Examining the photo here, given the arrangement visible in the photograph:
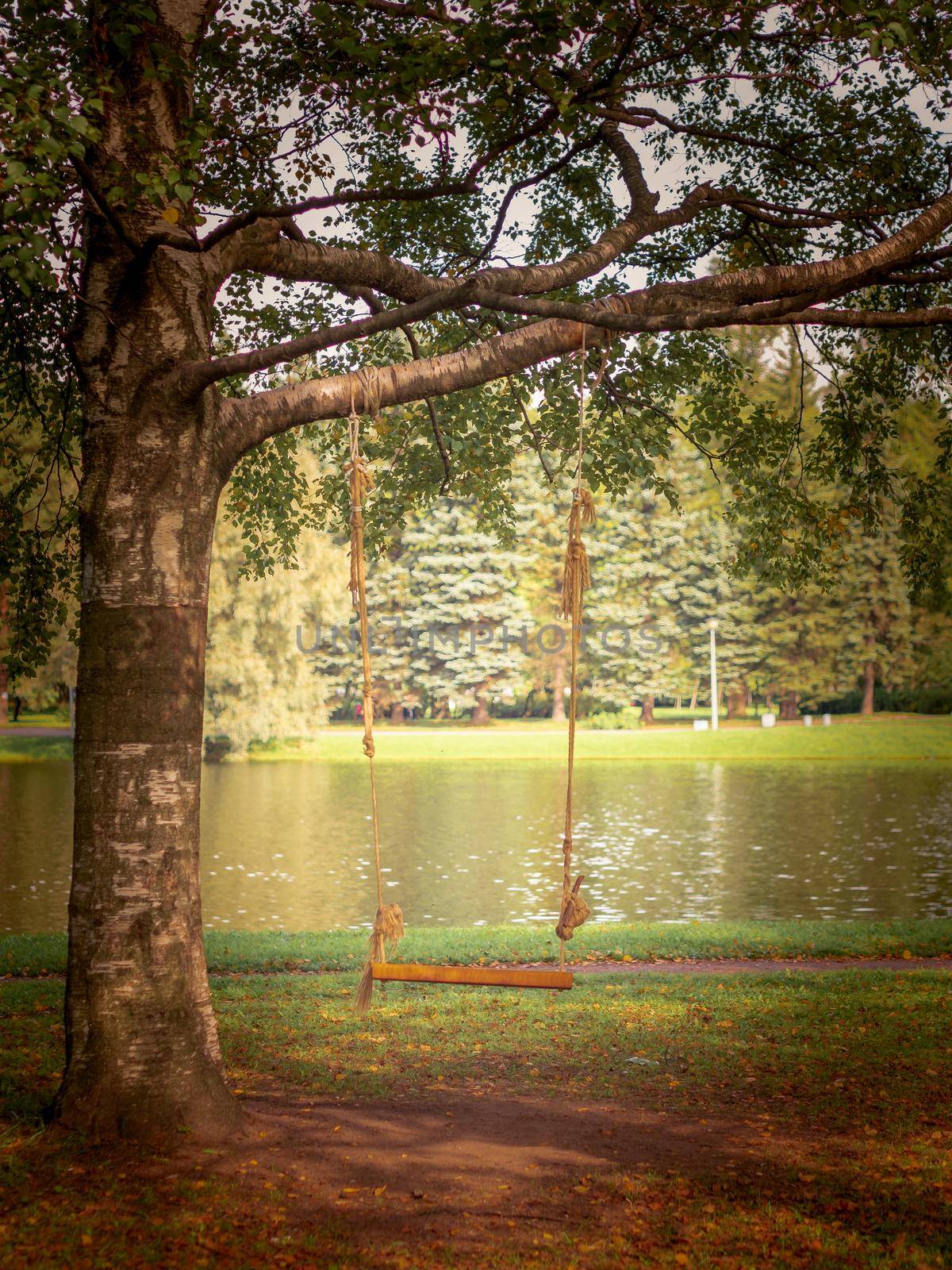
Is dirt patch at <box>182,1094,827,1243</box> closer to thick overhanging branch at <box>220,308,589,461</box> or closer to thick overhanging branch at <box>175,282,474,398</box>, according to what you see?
thick overhanging branch at <box>220,308,589,461</box>

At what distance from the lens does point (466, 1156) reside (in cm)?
495

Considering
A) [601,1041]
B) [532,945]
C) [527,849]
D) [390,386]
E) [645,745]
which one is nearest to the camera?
[390,386]

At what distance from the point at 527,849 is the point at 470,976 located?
1403cm

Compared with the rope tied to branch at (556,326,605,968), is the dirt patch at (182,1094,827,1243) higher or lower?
lower

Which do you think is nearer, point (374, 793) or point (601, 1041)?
point (374, 793)

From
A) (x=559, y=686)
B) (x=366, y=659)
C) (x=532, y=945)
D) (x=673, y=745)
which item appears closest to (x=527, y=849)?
(x=532, y=945)

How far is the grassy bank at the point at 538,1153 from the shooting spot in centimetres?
412

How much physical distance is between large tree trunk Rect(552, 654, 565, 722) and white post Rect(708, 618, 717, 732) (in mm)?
5722

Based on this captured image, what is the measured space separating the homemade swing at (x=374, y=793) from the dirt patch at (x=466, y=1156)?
556 millimetres

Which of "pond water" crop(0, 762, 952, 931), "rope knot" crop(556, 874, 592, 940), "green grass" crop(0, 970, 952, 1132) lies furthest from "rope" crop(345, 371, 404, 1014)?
"pond water" crop(0, 762, 952, 931)

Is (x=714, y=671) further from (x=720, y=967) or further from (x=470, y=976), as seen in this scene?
(x=470, y=976)

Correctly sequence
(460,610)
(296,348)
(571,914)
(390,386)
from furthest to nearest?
(460,610)
(390,386)
(571,914)
(296,348)

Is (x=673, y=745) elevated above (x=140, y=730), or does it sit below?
below

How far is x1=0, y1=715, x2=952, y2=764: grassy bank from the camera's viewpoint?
3875 centimetres
